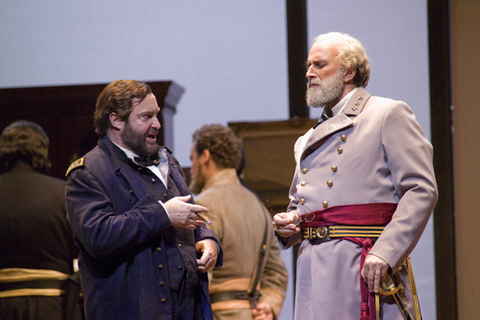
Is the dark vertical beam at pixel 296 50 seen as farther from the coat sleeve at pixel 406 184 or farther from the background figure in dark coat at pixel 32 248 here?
the coat sleeve at pixel 406 184

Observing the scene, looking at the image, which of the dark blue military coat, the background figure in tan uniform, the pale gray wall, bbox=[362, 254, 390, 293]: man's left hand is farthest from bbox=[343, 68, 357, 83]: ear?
the pale gray wall

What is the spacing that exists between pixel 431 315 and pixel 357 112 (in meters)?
2.53

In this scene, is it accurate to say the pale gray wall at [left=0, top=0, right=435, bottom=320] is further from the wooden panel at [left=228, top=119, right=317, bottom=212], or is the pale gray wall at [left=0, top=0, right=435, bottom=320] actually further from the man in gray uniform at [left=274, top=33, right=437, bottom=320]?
the man in gray uniform at [left=274, top=33, right=437, bottom=320]

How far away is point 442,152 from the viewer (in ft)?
12.9

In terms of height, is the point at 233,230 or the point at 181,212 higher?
the point at 181,212

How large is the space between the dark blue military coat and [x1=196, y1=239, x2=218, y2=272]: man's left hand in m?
0.04

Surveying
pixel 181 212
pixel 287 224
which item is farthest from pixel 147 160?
pixel 287 224

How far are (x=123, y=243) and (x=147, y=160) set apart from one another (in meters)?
0.41

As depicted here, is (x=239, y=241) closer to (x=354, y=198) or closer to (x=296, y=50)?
(x=354, y=198)

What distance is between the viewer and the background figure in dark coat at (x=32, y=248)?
3.14 meters

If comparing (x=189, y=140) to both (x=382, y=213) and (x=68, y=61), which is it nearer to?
(x=68, y=61)

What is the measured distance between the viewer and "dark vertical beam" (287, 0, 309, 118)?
13.8ft

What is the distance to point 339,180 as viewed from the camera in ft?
6.62

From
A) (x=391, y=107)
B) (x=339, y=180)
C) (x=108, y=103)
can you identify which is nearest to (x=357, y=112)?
(x=391, y=107)
